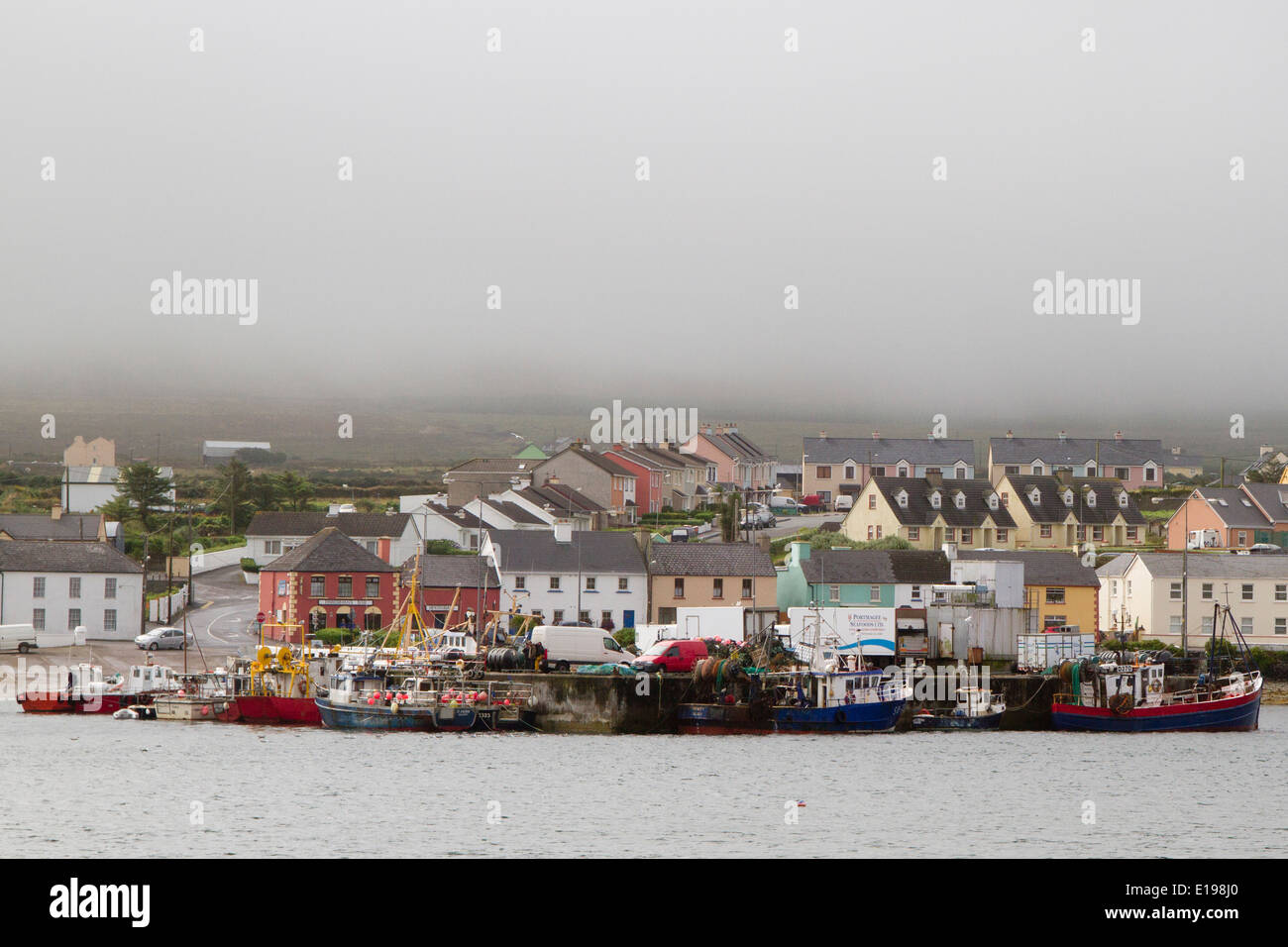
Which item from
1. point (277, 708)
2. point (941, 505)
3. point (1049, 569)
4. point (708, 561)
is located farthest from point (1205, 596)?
point (277, 708)

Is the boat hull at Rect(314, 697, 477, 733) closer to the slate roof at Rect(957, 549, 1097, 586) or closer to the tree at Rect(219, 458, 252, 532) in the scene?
the slate roof at Rect(957, 549, 1097, 586)

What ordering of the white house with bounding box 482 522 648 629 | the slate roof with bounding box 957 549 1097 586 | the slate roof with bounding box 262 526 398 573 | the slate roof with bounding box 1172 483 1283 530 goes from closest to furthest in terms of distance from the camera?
1. the white house with bounding box 482 522 648 629
2. the slate roof with bounding box 262 526 398 573
3. the slate roof with bounding box 957 549 1097 586
4. the slate roof with bounding box 1172 483 1283 530

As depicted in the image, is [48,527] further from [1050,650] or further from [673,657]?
[1050,650]

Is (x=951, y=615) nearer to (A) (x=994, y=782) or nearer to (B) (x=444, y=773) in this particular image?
(A) (x=994, y=782)

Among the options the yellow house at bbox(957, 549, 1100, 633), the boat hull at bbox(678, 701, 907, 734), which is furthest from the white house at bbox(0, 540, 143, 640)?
the yellow house at bbox(957, 549, 1100, 633)
